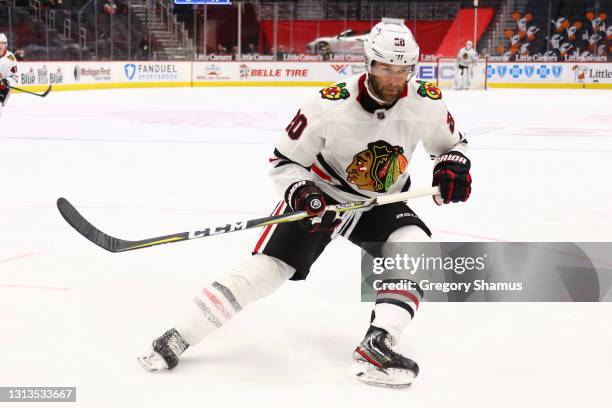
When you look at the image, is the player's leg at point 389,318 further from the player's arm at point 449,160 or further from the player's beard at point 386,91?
the player's beard at point 386,91

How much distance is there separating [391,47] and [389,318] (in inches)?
27.6

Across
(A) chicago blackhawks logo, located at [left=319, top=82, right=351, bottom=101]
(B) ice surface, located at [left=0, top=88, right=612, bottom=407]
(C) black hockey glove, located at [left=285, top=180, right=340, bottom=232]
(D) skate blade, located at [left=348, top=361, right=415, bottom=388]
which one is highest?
(A) chicago blackhawks logo, located at [left=319, top=82, right=351, bottom=101]

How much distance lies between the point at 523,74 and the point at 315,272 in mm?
16804

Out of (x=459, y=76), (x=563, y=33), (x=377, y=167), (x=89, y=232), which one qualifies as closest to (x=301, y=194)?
(x=377, y=167)

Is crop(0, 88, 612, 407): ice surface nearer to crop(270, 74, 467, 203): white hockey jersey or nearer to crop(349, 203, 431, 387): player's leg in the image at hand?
crop(349, 203, 431, 387): player's leg

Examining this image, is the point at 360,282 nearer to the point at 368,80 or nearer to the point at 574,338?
the point at 574,338

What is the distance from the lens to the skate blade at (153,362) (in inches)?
87.5

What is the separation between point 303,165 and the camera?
7.72 ft

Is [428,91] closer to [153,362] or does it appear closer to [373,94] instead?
[373,94]

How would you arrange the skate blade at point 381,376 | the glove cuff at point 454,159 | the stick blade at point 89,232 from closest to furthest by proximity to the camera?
the skate blade at point 381,376 → the glove cuff at point 454,159 → the stick blade at point 89,232

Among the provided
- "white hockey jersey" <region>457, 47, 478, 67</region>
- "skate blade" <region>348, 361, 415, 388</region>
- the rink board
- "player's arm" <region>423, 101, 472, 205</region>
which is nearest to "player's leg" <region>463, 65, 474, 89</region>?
"white hockey jersey" <region>457, 47, 478, 67</region>

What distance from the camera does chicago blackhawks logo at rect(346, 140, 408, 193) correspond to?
7.65 ft

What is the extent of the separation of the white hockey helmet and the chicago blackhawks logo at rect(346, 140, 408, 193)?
23 cm

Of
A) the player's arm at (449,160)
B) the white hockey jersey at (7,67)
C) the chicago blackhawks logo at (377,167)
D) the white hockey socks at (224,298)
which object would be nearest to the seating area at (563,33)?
the white hockey jersey at (7,67)
